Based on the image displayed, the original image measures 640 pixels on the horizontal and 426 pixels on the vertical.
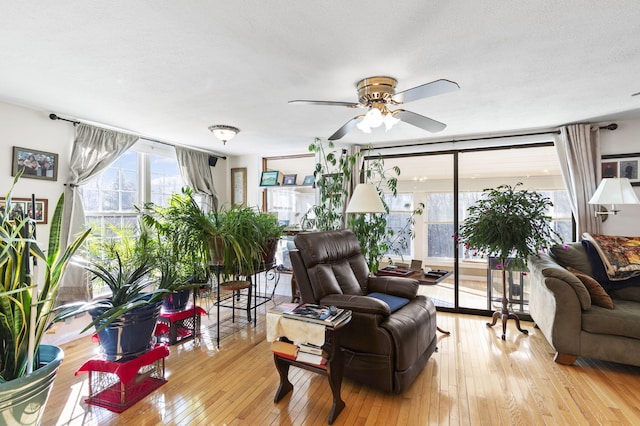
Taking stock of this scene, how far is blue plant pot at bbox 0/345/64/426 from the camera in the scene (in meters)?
1.19

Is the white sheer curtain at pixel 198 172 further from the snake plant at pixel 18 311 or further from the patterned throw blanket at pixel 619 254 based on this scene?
the patterned throw blanket at pixel 619 254

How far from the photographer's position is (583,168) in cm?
353

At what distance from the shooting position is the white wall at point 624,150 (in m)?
3.46

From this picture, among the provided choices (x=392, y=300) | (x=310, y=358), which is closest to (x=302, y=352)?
(x=310, y=358)

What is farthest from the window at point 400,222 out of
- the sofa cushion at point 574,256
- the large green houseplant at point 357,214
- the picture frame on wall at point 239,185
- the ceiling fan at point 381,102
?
the picture frame on wall at point 239,185

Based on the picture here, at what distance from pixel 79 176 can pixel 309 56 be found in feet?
9.70

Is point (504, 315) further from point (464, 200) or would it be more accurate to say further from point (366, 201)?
Result: point (366, 201)

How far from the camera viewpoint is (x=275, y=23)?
1727mm

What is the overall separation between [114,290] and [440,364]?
8.35 feet

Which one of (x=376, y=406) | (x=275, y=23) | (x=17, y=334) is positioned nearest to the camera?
(x=17, y=334)

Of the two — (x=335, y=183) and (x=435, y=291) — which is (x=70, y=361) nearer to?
(x=335, y=183)

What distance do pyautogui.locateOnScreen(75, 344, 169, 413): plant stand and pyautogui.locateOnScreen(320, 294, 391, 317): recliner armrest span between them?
1271mm

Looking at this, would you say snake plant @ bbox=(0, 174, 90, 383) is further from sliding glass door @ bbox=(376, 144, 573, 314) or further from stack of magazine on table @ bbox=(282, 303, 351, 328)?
sliding glass door @ bbox=(376, 144, 573, 314)

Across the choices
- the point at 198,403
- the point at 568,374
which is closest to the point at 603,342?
the point at 568,374
